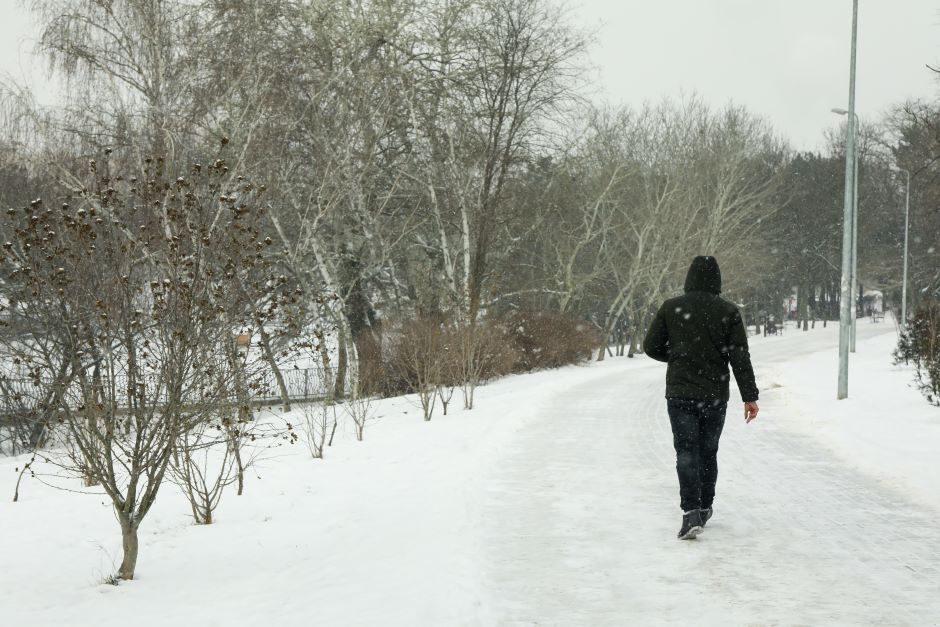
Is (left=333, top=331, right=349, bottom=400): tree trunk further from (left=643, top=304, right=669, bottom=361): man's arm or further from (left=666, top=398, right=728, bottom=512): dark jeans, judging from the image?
(left=666, top=398, right=728, bottom=512): dark jeans

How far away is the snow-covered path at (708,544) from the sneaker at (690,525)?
0.08m

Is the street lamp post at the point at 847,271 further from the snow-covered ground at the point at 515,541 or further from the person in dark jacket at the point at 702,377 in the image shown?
the person in dark jacket at the point at 702,377

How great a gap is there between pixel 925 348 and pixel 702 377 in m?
12.3

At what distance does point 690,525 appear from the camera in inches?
259

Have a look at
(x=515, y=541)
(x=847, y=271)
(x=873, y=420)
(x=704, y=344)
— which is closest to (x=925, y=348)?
(x=847, y=271)

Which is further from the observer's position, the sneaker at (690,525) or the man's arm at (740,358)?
the man's arm at (740,358)

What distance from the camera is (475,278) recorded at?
26766 millimetres

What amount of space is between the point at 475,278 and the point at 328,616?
22.1 metres

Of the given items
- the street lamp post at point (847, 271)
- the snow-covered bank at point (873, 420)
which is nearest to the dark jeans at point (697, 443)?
the snow-covered bank at point (873, 420)

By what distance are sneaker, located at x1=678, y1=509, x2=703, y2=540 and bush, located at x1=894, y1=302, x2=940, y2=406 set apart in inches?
370

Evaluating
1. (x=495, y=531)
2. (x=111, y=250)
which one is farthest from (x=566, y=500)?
(x=111, y=250)

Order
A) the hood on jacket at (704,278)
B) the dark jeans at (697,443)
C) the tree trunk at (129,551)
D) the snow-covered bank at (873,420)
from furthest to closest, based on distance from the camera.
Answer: the snow-covered bank at (873,420) < the hood on jacket at (704,278) < the dark jeans at (697,443) < the tree trunk at (129,551)

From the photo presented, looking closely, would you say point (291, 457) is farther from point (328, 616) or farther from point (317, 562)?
point (328, 616)

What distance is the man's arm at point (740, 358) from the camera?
22.2 feet
